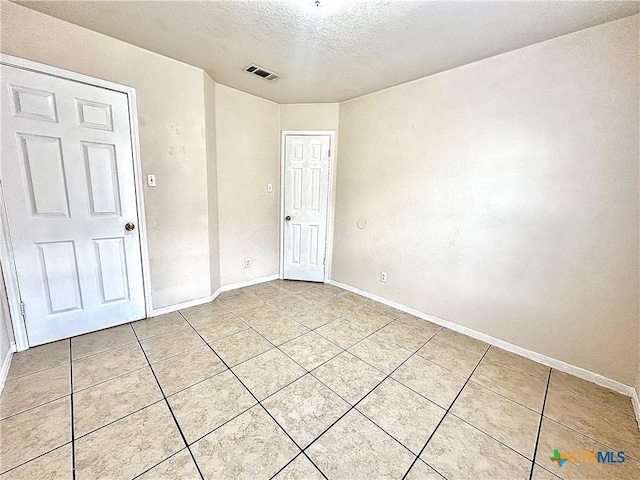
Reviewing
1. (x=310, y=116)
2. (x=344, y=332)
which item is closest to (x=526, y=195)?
(x=344, y=332)

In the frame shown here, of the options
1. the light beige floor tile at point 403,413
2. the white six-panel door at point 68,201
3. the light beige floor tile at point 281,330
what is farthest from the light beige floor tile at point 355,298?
the white six-panel door at point 68,201

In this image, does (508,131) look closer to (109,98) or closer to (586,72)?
(586,72)

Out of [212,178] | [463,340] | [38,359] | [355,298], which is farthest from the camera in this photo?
[355,298]

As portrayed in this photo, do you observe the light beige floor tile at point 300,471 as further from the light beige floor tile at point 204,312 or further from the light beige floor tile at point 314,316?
the light beige floor tile at point 204,312

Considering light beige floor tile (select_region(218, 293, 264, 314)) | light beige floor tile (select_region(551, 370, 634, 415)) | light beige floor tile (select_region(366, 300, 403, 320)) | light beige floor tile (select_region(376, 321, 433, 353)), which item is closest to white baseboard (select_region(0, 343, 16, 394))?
light beige floor tile (select_region(218, 293, 264, 314))

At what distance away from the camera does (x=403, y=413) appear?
1.57 m

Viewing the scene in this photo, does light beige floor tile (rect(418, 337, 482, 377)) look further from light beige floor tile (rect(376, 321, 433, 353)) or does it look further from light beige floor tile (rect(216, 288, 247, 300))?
light beige floor tile (rect(216, 288, 247, 300))

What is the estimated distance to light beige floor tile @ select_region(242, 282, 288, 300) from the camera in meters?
3.32

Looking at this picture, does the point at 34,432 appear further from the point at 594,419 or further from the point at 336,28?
the point at 594,419

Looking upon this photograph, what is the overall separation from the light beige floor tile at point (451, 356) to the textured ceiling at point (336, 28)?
97.3 inches

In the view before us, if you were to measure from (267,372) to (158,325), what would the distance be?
132 centimetres

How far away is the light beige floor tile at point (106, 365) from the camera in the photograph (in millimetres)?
1763

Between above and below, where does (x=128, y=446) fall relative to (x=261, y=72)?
below

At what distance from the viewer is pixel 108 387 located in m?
1.69
